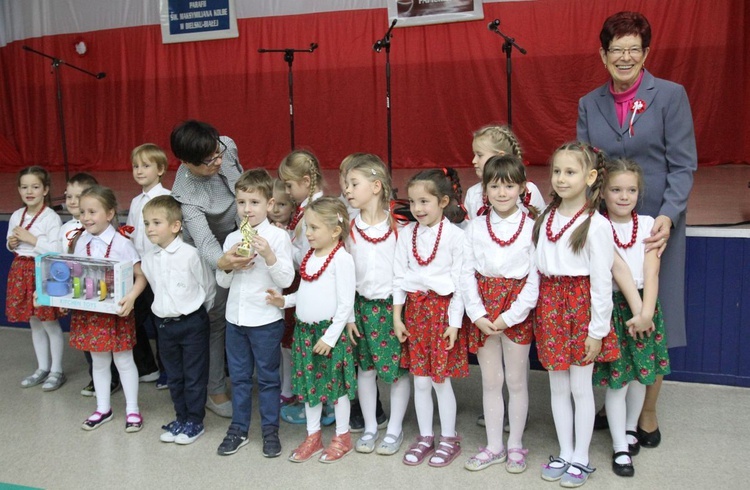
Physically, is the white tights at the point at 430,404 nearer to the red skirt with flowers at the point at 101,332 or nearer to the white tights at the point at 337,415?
the white tights at the point at 337,415

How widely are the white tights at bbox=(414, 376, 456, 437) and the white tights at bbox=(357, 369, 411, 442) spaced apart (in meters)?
0.08

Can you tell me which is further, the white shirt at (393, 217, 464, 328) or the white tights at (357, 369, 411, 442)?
the white tights at (357, 369, 411, 442)

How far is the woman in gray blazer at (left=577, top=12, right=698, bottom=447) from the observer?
250cm

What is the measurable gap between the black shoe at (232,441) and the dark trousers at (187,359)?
184 mm

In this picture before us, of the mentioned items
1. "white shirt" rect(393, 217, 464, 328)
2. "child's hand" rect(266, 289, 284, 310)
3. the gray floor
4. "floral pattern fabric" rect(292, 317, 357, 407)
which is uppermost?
"white shirt" rect(393, 217, 464, 328)

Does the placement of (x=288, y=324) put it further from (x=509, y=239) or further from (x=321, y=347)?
(x=509, y=239)

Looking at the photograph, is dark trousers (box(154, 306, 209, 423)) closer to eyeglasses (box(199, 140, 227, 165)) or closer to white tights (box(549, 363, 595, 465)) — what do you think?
eyeglasses (box(199, 140, 227, 165))

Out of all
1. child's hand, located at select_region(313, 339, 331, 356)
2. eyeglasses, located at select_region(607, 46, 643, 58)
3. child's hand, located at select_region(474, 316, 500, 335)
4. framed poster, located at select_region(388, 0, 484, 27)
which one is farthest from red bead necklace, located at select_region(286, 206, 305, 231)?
framed poster, located at select_region(388, 0, 484, 27)

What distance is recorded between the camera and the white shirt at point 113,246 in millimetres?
3025

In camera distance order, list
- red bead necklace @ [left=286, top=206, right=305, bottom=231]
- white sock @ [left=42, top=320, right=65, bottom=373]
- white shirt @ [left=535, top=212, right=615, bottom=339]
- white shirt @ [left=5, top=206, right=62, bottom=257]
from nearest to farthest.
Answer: white shirt @ [left=535, top=212, right=615, bottom=339], red bead necklace @ [left=286, top=206, right=305, bottom=231], white shirt @ [left=5, top=206, right=62, bottom=257], white sock @ [left=42, top=320, right=65, bottom=373]

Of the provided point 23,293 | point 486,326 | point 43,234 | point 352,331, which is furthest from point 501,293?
point 23,293

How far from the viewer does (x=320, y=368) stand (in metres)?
2.68

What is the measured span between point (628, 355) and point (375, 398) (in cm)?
94

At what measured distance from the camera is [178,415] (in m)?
2.94
